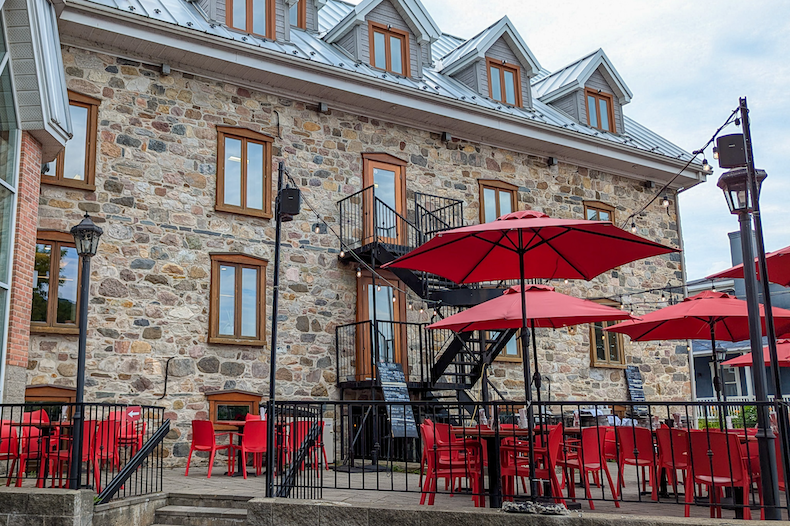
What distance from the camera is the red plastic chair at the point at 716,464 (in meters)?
6.11

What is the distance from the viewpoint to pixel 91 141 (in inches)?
453

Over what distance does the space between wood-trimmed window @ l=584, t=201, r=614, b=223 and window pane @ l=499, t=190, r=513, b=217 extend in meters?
2.01

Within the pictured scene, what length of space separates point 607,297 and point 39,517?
12.8 m

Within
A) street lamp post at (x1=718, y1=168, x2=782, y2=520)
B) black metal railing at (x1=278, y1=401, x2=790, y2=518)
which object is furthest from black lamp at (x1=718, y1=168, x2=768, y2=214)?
black metal railing at (x1=278, y1=401, x2=790, y2=518)

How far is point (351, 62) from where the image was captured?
1452 cm

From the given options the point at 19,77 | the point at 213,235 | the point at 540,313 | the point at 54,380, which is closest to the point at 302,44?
the point at 213,235

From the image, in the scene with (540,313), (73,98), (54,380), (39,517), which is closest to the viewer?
(39,517)

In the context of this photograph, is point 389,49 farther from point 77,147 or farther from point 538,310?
point 538,310

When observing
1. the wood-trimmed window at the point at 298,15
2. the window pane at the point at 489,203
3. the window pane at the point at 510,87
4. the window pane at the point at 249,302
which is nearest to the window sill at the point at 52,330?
the window pane at the point at 249,302

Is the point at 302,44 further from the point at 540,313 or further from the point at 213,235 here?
the point at 540,313

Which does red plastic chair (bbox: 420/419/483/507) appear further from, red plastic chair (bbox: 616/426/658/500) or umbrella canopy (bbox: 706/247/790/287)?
umbrella canopy (bbox: 706/247/790/287)

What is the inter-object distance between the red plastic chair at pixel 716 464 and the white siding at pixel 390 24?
10.5 metres

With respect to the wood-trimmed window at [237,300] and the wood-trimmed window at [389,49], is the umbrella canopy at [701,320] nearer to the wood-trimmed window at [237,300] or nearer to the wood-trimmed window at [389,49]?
the wood-trimmed window at [237,300]

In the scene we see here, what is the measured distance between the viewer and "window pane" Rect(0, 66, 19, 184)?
8.84 m
